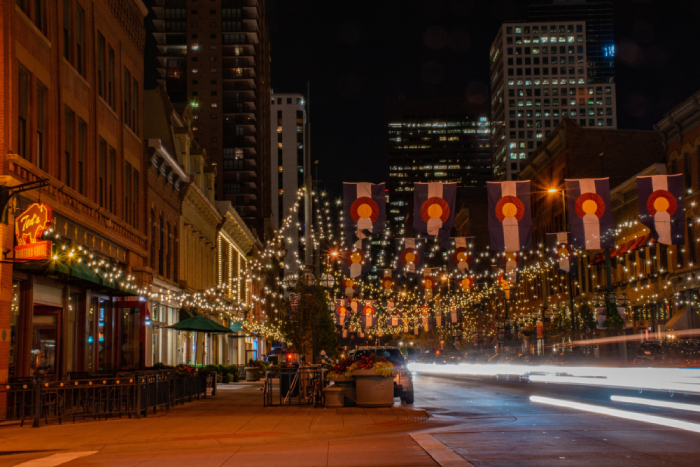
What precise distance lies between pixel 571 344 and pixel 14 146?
26.0 meters

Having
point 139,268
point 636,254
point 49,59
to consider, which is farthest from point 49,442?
point 636,254

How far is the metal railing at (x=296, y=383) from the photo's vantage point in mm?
22156

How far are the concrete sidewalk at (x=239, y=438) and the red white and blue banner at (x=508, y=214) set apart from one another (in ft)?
28.7

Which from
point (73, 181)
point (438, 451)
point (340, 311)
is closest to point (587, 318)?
point (340, 311)

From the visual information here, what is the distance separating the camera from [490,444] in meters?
12.2

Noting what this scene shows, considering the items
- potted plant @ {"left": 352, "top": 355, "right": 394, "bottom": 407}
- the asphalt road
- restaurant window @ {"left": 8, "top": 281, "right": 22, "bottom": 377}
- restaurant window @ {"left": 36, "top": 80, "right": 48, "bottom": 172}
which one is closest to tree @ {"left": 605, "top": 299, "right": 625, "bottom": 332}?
the asphalt road

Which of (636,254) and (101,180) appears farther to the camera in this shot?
(636,254)

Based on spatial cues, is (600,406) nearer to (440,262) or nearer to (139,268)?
(139,268)

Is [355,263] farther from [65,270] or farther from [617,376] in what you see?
[65,270]

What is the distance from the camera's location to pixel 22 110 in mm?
19359

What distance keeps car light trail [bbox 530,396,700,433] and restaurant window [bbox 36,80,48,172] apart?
15357 millimetres

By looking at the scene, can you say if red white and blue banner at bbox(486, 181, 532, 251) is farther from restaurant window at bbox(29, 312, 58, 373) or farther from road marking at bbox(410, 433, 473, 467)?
restaurant window at bbox(29, 312, 58, 373)

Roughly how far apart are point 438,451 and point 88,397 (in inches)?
425

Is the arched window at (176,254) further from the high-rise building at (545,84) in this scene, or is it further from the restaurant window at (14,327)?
the high-rise building at (545,84)
